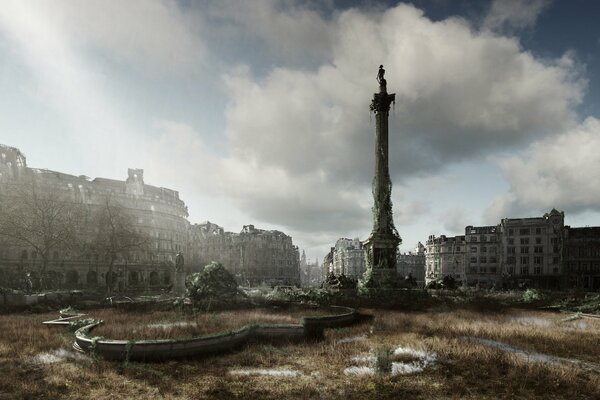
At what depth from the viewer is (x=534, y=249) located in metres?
81.1

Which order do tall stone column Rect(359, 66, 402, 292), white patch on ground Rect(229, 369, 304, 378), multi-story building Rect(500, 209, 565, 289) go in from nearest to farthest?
white patch on ground Rect(229, 369, 304, 378), tall stone column Rect(359, 66, 402, 292), multi-story building Rect(500, 209, 565, 289)

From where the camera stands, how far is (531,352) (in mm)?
13734

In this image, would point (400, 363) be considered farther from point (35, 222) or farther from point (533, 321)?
point (35, 222)

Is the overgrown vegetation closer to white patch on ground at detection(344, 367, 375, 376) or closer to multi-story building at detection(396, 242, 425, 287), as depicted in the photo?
white patch on ground at detection(344, 367, 375, 376)

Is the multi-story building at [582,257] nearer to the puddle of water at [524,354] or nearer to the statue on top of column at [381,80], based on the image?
the statue on top of column at [381,80]

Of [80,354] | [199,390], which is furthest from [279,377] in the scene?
[80,354]

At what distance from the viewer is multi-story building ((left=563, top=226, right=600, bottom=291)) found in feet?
240

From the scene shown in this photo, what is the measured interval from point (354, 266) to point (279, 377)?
134466mm

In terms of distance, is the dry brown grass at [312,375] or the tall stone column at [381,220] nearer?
the dry brown grass at [312,375]

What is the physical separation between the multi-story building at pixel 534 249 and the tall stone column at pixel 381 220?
57.9m

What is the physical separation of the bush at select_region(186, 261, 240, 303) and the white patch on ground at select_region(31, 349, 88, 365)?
41.2ft

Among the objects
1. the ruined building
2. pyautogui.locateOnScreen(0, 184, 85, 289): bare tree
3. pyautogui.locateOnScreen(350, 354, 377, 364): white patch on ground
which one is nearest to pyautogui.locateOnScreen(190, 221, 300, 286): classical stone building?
the ruined building

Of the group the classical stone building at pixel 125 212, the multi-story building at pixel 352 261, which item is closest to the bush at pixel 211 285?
the classical stone building at pixel 125 212

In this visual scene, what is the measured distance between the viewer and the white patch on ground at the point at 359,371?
35.9 feet
